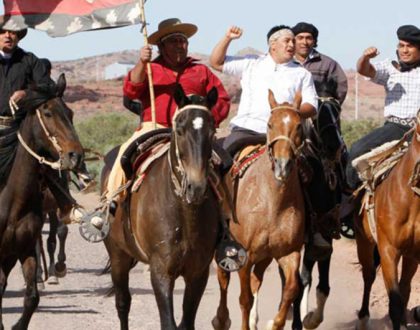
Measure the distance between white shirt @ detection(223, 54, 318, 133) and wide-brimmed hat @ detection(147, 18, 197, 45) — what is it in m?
1.22

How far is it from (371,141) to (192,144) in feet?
Answer: 15.5

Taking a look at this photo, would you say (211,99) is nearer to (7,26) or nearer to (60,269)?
(7,26)

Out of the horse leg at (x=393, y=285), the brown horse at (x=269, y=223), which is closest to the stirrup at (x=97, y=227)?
the brown horse at (x=269, y=223)

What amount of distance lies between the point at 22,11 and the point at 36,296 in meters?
3.09

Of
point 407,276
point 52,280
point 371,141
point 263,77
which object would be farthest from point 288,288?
point 52,280

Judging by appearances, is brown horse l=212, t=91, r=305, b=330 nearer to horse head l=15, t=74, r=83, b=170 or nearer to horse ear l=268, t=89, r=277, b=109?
horse ear l=268, t=89, r=277, b=109

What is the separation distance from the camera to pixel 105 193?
465 inches

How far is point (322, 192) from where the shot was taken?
1341cm

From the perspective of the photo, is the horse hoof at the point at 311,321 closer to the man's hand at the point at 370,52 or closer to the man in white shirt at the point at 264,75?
the man in white shirt at the point at 264,75

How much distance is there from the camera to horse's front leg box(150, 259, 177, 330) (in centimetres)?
990

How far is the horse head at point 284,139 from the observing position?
11.4m

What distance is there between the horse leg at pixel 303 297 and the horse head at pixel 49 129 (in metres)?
3.12

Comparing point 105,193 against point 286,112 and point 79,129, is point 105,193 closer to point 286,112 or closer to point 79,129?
point 286,112

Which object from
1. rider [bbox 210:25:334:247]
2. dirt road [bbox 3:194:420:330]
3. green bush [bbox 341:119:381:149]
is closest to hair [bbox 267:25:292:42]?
rider [bbox 210:25:334:247]
